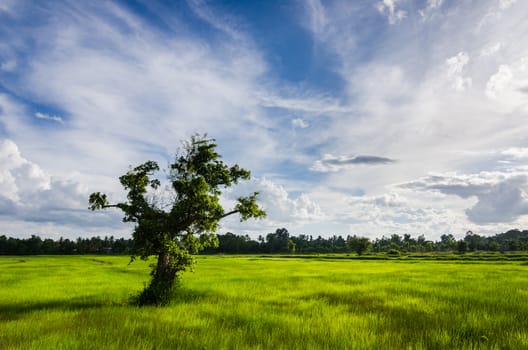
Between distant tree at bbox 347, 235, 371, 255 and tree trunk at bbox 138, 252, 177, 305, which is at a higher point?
distant tree at bbox 347, 235, 371, 255

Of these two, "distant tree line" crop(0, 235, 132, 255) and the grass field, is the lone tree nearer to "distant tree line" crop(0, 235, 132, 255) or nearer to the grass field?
the grass field

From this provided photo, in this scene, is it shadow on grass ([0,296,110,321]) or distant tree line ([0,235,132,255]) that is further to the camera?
distant tree line ([0,235,132,255])

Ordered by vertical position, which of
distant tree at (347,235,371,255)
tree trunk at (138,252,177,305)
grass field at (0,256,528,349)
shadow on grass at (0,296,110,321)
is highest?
distant tree at (347,235,371,255)

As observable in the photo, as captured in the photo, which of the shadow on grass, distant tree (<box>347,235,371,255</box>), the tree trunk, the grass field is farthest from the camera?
distant tree (<box>347,235,371,255</box>)

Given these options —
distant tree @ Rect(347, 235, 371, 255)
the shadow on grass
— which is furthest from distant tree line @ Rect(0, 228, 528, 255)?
the shadow on grass

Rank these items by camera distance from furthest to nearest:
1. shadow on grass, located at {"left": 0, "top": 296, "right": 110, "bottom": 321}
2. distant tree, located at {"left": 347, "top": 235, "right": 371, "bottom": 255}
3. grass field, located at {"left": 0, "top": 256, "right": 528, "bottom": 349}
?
distant tree, located at {"left": 347, "top": 235, "right": 371, "bottom": 255} < shadow on grass, located at {"left": 0, "top": 296, "right": 110, "bottom": 321} < grass field, located at {"left": 0, "top": 256, "right": 528, "bottom": 349}

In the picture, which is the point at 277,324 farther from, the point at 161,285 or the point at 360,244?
the point at 360,244

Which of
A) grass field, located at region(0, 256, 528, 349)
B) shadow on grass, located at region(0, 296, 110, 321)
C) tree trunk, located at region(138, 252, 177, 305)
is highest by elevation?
tree trunk, located at region(138, 252, 177, 305)

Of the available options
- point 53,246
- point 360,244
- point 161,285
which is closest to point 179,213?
point 161,285

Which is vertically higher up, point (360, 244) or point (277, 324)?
point (360, 244)

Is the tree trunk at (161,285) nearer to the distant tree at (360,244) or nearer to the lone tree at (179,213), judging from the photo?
the lone tree at (179,213)

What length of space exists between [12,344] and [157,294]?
6.43 metres

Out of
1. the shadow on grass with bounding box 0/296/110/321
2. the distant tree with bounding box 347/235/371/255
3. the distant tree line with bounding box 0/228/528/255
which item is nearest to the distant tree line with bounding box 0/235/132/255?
the distant tree line with bounding box 0/228/528/255

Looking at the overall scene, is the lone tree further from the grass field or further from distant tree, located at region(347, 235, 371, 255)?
distant tree, located at region(347, 235, 371, 255)
